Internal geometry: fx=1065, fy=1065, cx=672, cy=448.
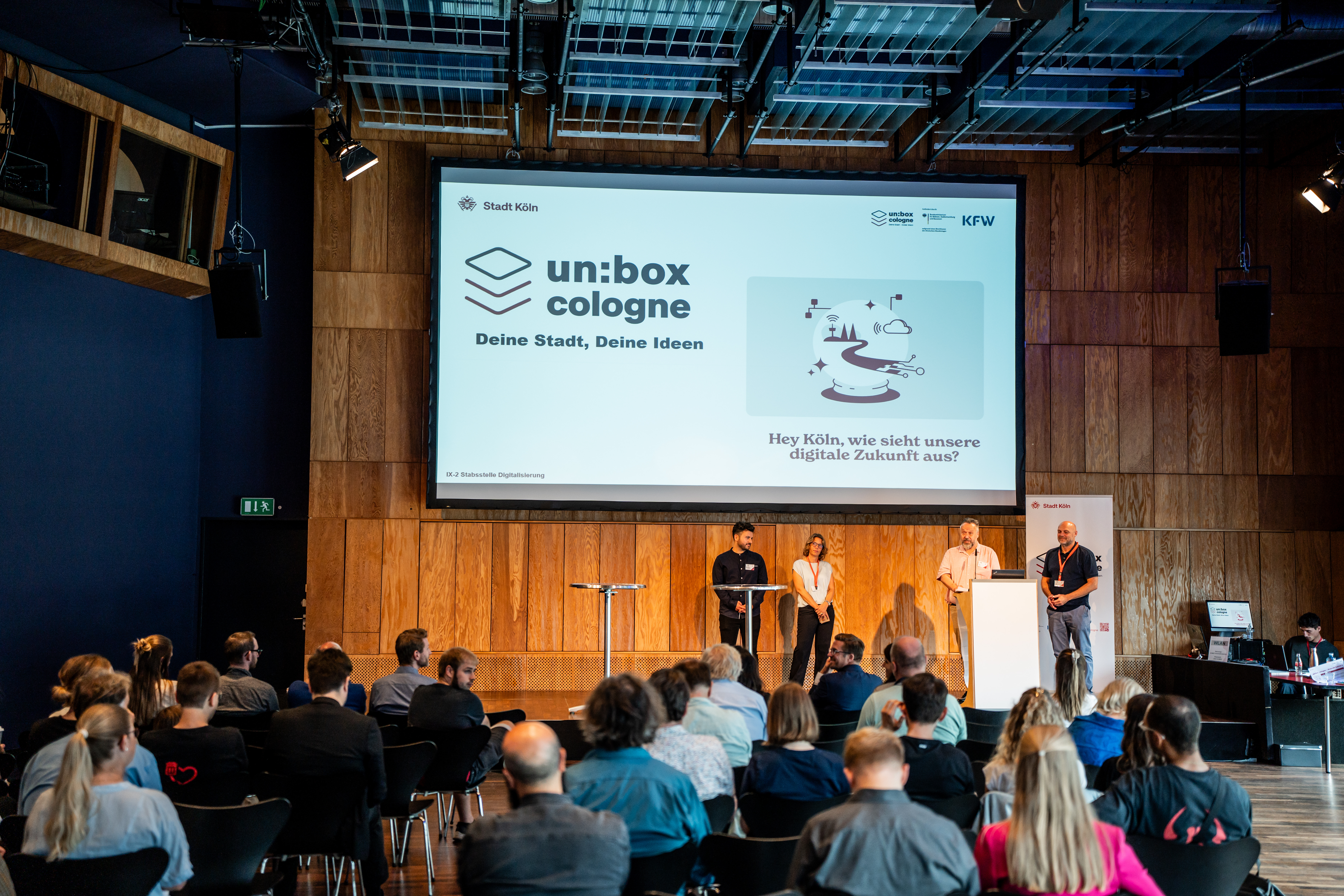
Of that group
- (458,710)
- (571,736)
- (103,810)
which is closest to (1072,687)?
(458,710)

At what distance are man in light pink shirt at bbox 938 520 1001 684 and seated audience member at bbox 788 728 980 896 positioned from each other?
22.4 ft

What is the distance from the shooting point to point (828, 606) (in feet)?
31.8

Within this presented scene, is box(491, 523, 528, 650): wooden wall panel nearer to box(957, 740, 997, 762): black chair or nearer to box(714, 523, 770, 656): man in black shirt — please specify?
box(714, 523, 770, 656): man in black shirt

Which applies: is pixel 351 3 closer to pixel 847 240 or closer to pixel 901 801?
pixel 847 240

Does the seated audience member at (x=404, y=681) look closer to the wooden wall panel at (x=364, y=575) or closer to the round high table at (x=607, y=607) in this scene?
the round high table at (x=607, y=607)

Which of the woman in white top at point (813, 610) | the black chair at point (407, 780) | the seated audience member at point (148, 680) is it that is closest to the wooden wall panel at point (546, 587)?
the woman in white top at point (813, 610)

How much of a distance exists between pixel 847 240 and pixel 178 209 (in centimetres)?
609

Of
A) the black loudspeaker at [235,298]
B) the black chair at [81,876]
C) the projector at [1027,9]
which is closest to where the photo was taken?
the black chair at [81,876]

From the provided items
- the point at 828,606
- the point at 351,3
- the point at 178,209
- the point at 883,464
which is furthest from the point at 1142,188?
the point at 178,209

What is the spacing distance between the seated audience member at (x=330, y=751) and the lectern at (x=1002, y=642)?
544 cm

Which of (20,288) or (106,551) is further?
(106,551)

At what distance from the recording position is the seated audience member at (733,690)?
16.1 feet

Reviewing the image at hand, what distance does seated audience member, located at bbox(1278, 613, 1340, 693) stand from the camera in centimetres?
875

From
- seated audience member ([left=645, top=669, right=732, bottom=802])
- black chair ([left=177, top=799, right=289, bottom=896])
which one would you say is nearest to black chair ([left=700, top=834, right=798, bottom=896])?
seated audience member ([left=645, top=669, right=732, bottom=802])
